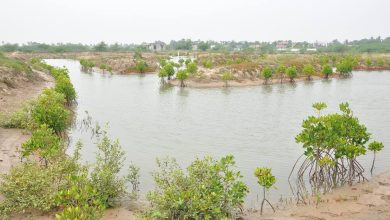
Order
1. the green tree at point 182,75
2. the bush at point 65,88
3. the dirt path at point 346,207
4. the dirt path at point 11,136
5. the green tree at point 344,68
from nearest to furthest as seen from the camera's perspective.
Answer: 1. the dirt path at point 346,207
2. the dirt path at point 11,136
3. the bush at point 65,88
4. the green tree at point 182,75
5. the green tree at point 344,68

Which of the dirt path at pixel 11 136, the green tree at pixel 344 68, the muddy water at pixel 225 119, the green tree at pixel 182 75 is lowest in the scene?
the muddy water at pixel 225 119

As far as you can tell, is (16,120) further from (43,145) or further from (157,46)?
(157,46)

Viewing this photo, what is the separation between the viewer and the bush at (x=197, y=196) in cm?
940

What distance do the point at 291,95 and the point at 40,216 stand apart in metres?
34.0

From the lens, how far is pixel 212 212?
9.36 meters

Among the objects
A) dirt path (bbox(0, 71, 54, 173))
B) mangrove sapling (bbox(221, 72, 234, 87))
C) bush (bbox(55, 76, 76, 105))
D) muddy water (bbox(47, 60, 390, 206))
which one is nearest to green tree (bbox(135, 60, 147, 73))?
muddy water (bbox(47, 60, 390, 206))

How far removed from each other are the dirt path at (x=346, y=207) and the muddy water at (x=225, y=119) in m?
1.52

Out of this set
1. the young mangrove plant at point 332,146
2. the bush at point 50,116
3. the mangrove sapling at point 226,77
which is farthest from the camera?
the mangrove sapling at point 226,77

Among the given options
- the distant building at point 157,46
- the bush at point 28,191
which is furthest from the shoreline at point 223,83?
the distant building at point 157,46

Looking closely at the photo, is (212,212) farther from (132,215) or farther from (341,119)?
(341,119)

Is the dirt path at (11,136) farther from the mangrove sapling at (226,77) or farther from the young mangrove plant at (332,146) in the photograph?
the mangrove sapling at (226,77)

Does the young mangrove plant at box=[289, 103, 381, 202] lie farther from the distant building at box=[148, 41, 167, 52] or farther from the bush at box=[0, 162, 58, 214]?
the distant building at box=[148, 41, 167, 52]

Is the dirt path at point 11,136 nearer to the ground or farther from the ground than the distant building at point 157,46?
nearer to the ground

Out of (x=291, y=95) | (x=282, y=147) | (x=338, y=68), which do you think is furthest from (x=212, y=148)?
(x=338, y=68)
